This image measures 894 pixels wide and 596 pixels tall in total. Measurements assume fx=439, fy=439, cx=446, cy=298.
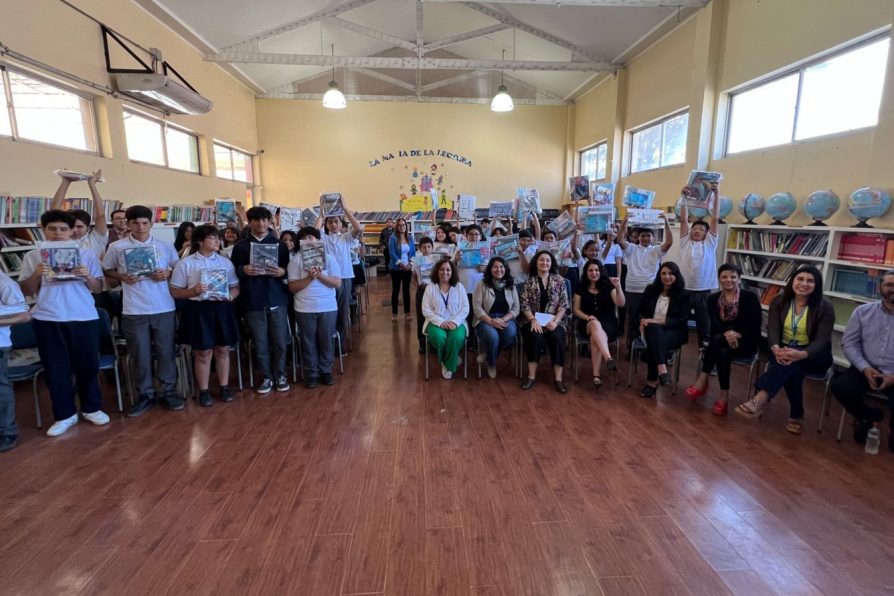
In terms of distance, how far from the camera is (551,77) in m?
10.3

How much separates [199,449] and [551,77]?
34.3 ft

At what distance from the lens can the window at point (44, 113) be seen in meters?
4.33

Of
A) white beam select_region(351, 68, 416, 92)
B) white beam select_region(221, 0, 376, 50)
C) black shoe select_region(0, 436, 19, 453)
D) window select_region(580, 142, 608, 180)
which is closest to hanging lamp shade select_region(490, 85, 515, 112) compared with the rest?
white beam select_region(221, 0, 376, 50)

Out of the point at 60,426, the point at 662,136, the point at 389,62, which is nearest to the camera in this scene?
the point at 60,426

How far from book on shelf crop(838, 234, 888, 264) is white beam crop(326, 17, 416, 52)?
742cm

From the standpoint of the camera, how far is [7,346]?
2814 millimetres

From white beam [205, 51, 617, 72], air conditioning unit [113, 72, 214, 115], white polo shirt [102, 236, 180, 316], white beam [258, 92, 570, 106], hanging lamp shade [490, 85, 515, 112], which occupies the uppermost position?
white beam [258, 92, 570, 106]

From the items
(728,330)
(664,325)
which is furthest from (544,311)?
(728,330)

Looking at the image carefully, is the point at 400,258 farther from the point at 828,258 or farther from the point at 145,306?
the point at 828,258

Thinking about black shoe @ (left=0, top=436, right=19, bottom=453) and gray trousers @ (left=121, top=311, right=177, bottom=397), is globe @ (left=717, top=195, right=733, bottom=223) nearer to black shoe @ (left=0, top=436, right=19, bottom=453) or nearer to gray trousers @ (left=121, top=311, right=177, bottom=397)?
gray trousers @ (left=121, top=311, right=177, bottom=397)

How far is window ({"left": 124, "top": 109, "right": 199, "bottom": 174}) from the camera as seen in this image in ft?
20.6

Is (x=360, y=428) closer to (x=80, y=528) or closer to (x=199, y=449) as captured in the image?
(x=199, y=449)

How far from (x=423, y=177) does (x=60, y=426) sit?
31.1ft

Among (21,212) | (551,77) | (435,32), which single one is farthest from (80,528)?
(551,77)
